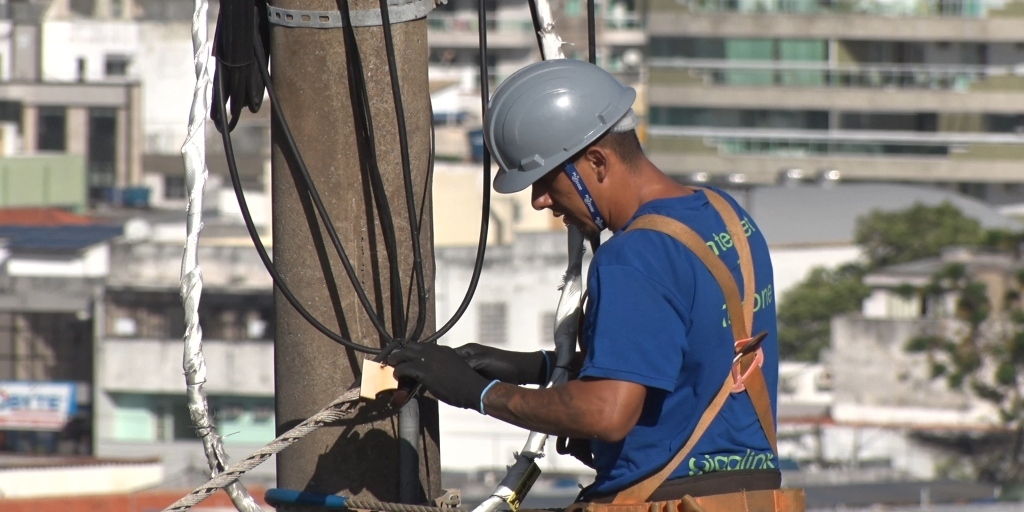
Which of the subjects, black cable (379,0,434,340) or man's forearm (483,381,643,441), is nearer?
man's forearm (483,381,643,441)

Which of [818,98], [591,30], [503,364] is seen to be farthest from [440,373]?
[818,98]

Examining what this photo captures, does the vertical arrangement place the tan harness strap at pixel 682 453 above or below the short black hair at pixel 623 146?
below

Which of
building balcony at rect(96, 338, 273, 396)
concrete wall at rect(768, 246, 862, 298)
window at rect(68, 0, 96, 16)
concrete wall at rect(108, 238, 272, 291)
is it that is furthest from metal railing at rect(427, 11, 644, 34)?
building balcony at rect(96, 338, 273, 396)

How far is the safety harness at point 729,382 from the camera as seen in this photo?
339cm

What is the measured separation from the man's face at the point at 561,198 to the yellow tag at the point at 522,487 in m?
0.61

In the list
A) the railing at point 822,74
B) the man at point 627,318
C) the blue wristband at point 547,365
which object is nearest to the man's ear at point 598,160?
the man at point 627,318

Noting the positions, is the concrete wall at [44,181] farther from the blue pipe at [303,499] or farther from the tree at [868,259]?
the blue pipe at [303,499]

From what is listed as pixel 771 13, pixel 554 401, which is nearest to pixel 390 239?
pixel 554 401

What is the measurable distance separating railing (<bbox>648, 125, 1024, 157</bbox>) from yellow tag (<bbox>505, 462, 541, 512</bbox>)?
5707 cm

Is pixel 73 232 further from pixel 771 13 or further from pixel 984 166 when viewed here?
pixel 984 166

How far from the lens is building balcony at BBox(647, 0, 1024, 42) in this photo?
60031 millimetres

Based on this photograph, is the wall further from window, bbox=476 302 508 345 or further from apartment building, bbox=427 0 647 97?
apartment building, bbox=427 0 647 97

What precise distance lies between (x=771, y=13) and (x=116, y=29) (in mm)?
25878

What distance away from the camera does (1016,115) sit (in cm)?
6003
